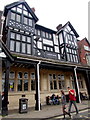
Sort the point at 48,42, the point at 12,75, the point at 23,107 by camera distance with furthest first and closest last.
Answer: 1. the point at 48,42
2. the point at 12,75
3. the point at 23,107

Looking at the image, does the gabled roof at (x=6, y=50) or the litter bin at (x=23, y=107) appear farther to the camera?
the gabled roof at (x=6, y=50)

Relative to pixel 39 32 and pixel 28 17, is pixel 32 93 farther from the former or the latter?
pixel 28 17

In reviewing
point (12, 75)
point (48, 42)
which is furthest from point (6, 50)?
point (48, 42)

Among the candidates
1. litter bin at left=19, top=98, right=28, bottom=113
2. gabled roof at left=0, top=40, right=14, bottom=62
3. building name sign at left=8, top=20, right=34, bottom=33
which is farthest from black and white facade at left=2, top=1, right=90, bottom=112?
litter bin at left=19, top=98, right=28, bottom=113

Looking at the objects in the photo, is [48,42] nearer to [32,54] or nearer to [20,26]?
[32,54]

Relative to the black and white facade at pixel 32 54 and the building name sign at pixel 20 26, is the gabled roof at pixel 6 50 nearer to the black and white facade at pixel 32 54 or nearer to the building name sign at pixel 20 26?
the black and white facade at pixel 32 54

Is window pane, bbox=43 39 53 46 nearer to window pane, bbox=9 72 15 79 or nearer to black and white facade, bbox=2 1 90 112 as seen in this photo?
black and white facade, bbox=2 1 90 112

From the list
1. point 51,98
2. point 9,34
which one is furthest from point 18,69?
point 51,98

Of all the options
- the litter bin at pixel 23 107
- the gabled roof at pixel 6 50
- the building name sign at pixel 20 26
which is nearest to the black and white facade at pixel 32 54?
the building name sign at pixel 20 26

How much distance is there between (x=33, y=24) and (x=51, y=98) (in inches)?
374

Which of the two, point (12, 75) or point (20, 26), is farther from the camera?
point (20, 26)

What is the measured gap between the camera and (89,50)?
758 inches

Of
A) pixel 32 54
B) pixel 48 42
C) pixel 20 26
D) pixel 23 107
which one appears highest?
pixel 20 26

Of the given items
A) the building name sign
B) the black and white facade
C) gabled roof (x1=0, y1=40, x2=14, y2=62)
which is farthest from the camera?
the building name sign
